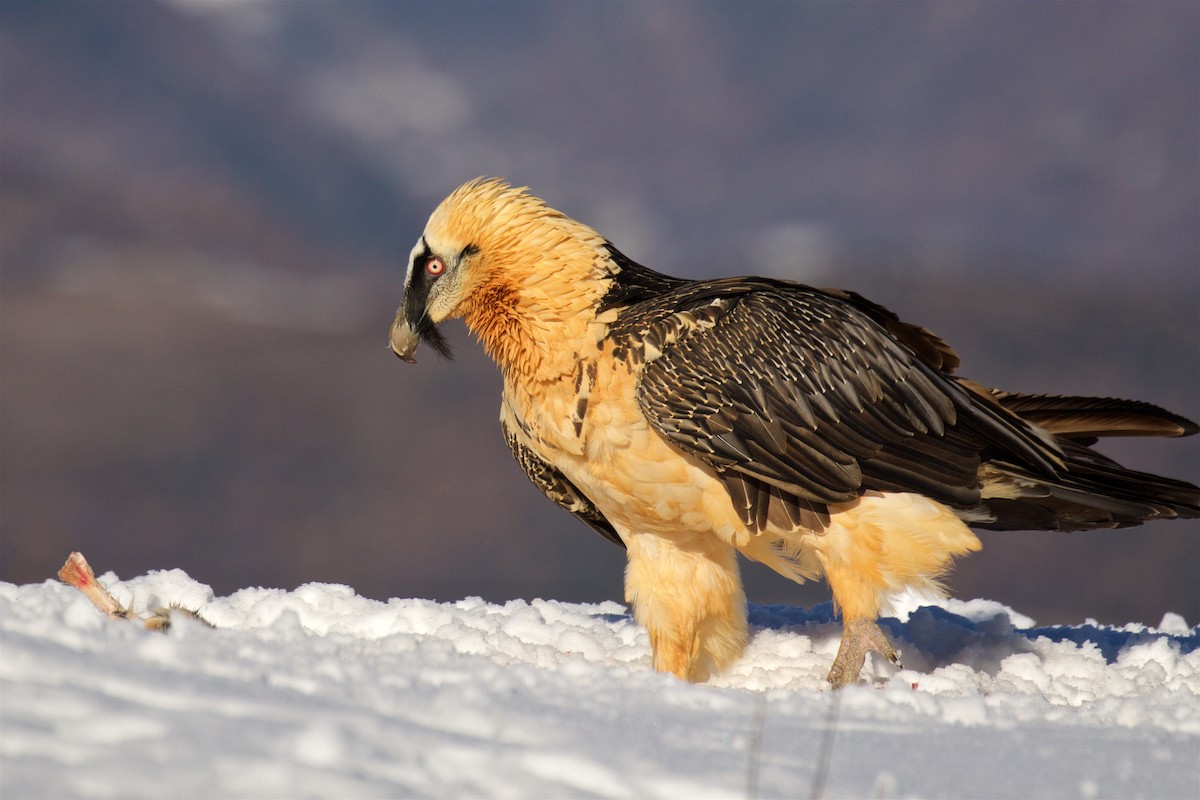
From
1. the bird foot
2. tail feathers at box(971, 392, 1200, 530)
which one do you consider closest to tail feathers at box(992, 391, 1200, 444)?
tail feathers at box(971, 392, 1200, 530)

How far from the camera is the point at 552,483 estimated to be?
6180mm

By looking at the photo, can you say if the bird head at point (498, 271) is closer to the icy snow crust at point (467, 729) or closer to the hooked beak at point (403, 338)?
the hooked beak at point (403, 338)

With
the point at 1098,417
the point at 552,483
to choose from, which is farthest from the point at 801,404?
the point at 1098,417

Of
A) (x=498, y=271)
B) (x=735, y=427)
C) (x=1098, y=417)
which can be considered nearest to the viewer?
(x=735, y=427)

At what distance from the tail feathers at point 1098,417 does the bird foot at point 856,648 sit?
156cm

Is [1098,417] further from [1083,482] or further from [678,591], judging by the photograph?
[678,591]

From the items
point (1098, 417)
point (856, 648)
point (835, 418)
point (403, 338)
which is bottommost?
point (856, 648)

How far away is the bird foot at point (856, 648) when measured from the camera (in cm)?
529

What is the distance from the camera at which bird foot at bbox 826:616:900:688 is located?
5.29 metres

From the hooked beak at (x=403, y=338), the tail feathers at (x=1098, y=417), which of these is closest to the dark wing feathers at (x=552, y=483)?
the hooked beak at (x=403, y=338)

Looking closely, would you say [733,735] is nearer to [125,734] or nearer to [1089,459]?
[125,734]

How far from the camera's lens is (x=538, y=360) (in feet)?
17.6

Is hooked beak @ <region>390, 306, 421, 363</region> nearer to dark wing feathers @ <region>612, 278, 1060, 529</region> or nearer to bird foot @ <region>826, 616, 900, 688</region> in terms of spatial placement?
dark wing feathers @ <region>612, 278, 1060, 529</region>

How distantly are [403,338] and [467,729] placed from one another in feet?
10.7
